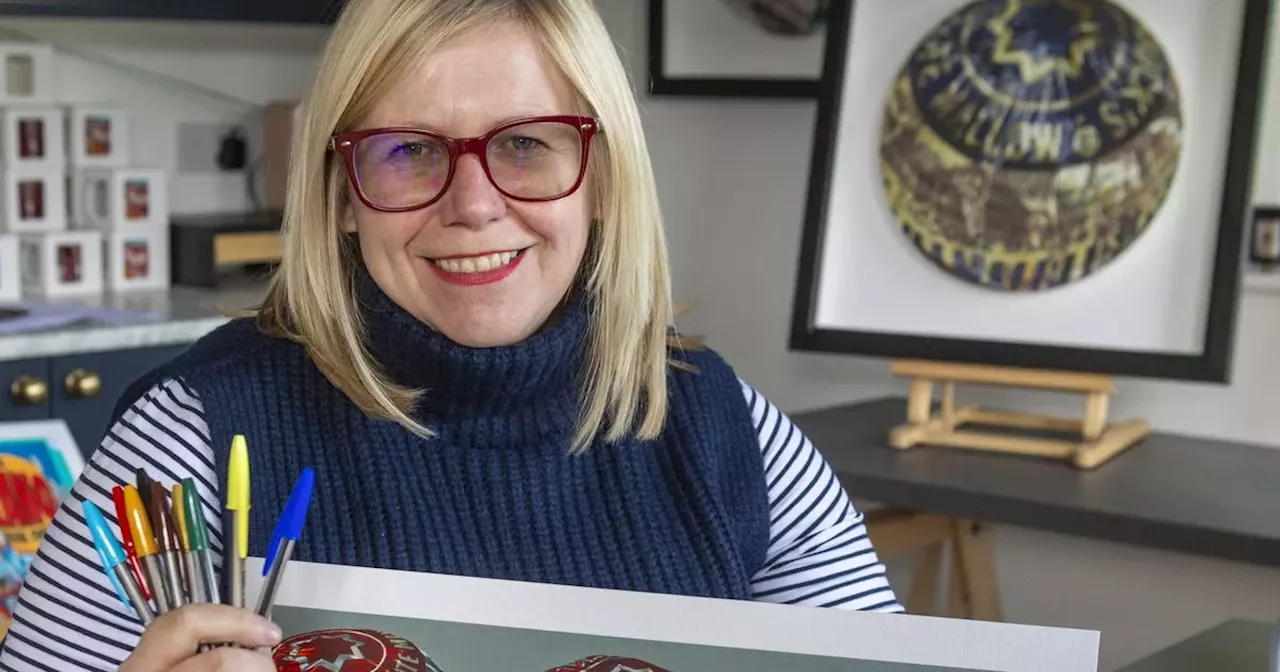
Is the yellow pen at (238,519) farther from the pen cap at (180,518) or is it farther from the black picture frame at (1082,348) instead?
the black picture frame at (1082,348)

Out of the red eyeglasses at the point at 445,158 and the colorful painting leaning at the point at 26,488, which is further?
the colorful painting leaning at the point at 26,488

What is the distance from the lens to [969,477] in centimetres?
174

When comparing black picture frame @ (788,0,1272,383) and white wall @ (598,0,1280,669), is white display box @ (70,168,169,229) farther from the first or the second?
black picture frame @ (788,0,1272,383)

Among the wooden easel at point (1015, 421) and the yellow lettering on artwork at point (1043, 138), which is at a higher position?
the yellow lettering on artwork at point (1043, 138)

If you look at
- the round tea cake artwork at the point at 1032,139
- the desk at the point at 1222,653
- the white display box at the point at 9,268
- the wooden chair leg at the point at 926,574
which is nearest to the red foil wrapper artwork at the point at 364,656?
the desk at the point at 1222,653

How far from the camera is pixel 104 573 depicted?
912mm

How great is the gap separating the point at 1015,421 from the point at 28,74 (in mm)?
1762

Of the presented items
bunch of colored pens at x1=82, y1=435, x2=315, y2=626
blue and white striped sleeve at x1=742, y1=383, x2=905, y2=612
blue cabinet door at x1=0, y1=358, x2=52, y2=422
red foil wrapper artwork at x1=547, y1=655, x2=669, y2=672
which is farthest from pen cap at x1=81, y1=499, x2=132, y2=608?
blue cabinet door at x1=0, y1=358, x2=52, y2=422

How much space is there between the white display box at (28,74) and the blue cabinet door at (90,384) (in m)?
0.56

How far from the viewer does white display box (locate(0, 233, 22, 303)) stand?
253 cm

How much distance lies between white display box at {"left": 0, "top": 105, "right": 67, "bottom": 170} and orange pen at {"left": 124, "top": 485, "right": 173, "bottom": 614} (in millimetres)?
2063

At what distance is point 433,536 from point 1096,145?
1.08 m

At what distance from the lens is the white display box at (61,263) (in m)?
2.58

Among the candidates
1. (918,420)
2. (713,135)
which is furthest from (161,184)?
(918,420)
